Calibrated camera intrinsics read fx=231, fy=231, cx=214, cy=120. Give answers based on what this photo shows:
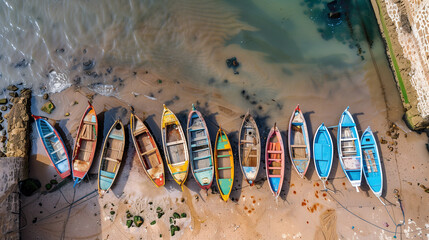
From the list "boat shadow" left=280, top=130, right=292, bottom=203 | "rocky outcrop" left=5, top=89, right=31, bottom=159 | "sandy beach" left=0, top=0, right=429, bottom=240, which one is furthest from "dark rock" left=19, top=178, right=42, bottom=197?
"boat shadow" left=280, top=130, right=292, bottom=203

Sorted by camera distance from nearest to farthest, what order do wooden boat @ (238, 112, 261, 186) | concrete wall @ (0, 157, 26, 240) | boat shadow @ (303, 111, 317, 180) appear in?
concrete wall @ (0, 157, 26, 240)
wooden boat @ (238, 112, 261, 186)
boat shadow @ (303, 111, 317, 180)

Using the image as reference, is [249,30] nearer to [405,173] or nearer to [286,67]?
[286,67]

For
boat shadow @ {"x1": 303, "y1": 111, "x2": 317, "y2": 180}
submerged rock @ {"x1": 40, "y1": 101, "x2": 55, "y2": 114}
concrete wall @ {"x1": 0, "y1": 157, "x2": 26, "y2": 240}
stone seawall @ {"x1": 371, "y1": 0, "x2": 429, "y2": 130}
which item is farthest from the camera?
submerged rock @ {"x1": 40, "y1": 101, "x2": 55, "y2": 114}

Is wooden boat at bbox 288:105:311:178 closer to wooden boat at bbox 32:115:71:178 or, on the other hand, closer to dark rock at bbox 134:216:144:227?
dark rock at bbox 134:216:144:227

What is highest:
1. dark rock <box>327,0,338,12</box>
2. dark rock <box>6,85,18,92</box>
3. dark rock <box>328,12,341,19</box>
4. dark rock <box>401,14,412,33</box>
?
dark rock <box>327,0,338,12</box>

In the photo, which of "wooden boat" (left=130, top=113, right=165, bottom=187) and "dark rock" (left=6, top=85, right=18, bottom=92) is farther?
"dark rock" (left=6, top=85, right=18, bottom=92)

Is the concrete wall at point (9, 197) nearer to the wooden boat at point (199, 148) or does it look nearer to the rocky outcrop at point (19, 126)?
the rocky outcrop at point (19, 126)

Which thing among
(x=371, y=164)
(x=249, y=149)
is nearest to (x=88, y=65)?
(x=249, y=149)

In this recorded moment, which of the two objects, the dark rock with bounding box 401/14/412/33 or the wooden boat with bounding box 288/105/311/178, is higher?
the dark rock with bounding box 401/14/412/33
